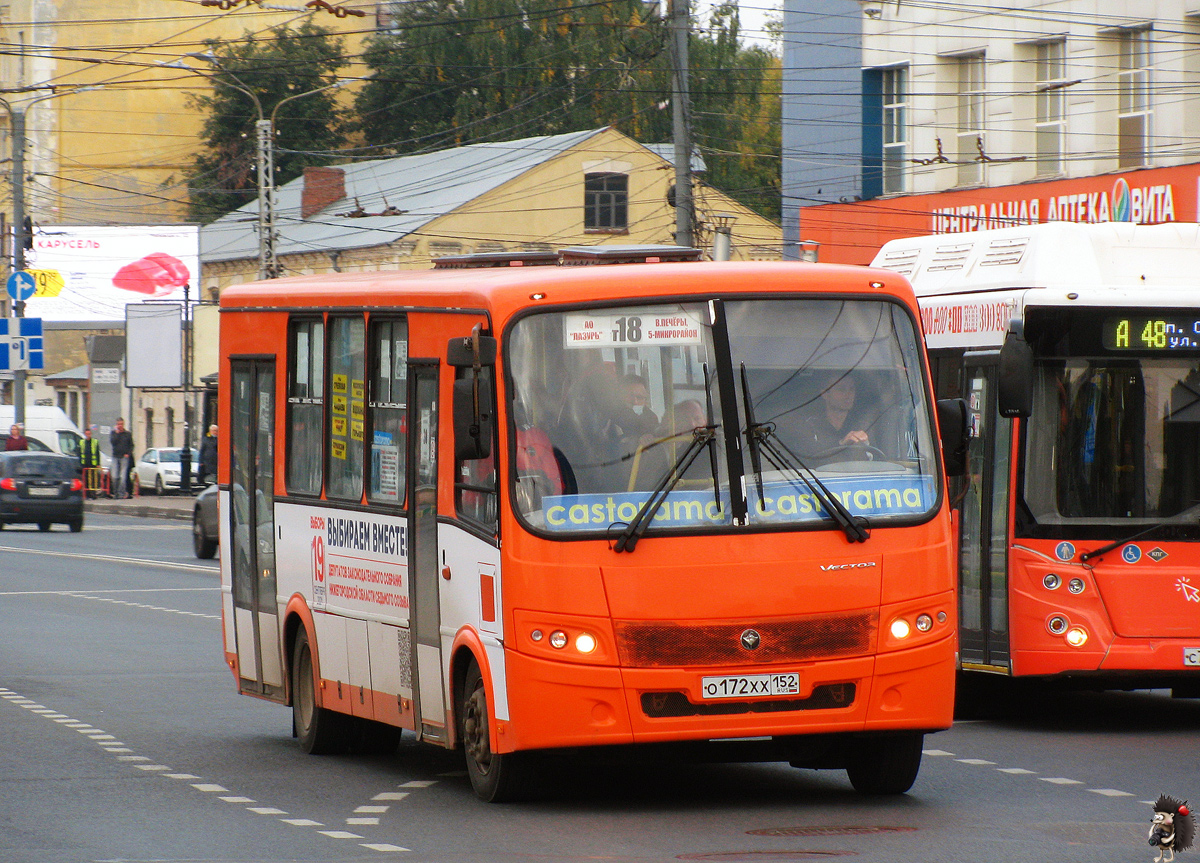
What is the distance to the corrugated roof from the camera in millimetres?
62219

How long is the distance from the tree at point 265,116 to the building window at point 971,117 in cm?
4212

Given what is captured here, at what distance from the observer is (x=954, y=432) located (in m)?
10.2

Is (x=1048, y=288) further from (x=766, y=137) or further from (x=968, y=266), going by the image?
(x=766, y=137)

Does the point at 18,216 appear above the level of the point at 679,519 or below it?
above

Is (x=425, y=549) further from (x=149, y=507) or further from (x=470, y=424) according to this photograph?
(x=149, y=507)

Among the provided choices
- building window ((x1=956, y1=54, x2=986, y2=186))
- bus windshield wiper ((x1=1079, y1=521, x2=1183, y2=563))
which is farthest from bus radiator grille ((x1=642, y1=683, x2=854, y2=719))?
building window ((x1=956, y1=54, x2=986, y2=186))

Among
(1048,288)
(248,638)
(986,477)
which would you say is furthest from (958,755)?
(248,638)

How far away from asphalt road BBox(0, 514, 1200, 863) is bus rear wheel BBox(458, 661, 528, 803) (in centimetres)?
9

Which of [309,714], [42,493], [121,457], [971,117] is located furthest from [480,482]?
[121,457]

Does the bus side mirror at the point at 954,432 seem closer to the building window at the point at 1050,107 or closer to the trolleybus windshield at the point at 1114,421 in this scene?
the trolleybus windshield at the point at 1114,421

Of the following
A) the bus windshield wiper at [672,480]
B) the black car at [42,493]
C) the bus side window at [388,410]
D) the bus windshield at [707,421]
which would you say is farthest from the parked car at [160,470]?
the bus windshield wiper at [672,480]

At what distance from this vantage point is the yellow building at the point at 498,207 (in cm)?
6184

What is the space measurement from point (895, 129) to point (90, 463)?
25269 mm

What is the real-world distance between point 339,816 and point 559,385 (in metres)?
2.04
